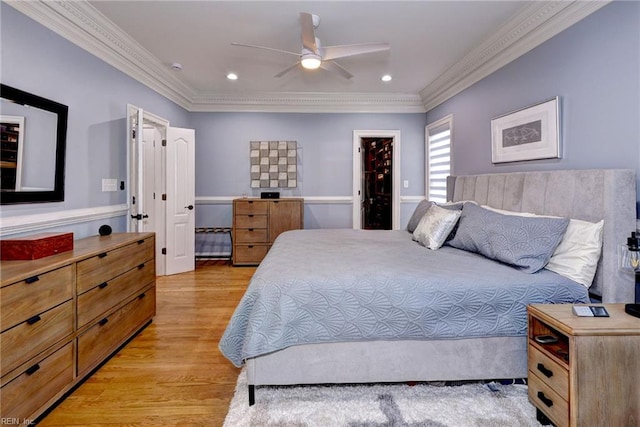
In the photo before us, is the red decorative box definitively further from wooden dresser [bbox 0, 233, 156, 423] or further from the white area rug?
the white area rug

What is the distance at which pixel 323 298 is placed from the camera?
67.2 inches

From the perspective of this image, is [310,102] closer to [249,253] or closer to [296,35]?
[296,35]

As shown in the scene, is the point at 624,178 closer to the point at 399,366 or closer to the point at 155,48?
the point at 399,366

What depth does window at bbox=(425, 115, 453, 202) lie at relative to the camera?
177 inches

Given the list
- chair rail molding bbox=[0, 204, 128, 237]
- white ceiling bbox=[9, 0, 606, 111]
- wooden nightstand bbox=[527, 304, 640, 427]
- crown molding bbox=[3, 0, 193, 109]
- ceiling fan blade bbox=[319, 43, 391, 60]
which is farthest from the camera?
ceiling fan blade bbox=[319, 43, 391, 60]

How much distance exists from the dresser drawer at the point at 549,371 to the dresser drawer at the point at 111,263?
260 cm

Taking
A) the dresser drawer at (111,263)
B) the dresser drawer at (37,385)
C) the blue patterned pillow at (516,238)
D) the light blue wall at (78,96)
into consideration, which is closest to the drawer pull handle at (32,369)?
the dresser drawer at (37,385)

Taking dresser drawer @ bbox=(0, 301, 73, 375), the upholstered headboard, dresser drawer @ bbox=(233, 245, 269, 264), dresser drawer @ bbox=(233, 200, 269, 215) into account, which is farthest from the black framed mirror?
the upholstered headboard

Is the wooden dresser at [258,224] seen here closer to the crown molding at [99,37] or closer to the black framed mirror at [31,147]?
the crown molding at [99,37]

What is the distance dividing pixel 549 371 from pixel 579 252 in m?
0.77

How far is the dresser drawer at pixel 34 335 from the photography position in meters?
1.41

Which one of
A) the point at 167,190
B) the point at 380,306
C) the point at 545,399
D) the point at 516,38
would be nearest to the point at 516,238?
the point at 545,399

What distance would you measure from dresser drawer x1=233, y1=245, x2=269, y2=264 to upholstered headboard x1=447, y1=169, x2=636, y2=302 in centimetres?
349

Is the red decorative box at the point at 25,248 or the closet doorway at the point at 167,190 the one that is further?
the closet doorway at the point at 167,190
